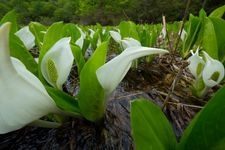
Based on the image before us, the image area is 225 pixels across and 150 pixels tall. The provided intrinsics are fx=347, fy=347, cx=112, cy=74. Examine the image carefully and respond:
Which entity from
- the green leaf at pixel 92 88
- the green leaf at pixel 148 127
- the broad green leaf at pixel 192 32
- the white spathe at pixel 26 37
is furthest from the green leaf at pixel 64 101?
the broad green leaf at pixel 192 32

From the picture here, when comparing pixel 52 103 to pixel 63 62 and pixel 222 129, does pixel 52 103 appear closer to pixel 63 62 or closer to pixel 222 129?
pixel 63 62

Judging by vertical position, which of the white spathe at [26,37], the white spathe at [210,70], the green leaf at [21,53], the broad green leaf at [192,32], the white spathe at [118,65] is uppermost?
the white spathe at [118,65]

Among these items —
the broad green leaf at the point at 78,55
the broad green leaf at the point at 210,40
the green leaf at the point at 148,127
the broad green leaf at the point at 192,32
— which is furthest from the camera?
the broad green leaf at the point at 192,32

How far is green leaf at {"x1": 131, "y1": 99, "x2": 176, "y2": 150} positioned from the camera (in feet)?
0.99

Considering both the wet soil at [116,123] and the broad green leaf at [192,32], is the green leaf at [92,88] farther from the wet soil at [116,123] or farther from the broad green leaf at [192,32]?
the broad green leaf at [192,32]

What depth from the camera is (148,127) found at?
311mm

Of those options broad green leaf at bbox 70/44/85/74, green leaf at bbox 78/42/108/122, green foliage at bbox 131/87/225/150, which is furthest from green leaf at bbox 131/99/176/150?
broad green leaf at bbox 70/44/85/74

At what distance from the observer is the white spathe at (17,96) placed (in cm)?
34

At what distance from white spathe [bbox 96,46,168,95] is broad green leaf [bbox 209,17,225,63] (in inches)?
11.1

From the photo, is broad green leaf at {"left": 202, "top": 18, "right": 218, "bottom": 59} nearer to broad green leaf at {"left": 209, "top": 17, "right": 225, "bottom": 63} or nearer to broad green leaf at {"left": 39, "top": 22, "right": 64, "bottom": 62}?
broad green leaf at {"left": 209, "top": 17, "right": 225, "bottom": 63}

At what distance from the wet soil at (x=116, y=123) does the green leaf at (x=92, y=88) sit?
36 mm

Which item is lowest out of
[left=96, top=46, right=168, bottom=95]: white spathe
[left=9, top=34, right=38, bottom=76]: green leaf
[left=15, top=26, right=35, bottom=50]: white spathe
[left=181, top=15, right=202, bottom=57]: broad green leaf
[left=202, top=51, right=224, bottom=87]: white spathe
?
[left=181, top=15, right=202, bottom=57]: broad green leaf

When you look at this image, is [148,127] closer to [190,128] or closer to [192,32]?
[190,128]

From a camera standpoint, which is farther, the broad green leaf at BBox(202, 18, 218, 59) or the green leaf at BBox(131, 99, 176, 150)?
the broad green leaf at BBox(202, 18, 218, 59)
